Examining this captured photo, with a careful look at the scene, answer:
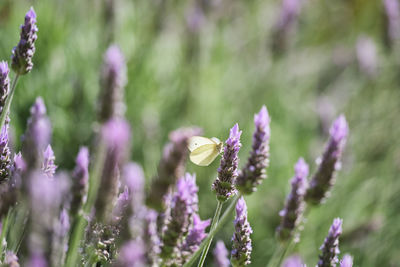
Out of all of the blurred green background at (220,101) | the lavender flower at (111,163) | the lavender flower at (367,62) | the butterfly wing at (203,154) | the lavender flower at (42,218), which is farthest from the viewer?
the lavender flower at (367,62)

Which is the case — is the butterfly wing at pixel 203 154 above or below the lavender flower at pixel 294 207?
above

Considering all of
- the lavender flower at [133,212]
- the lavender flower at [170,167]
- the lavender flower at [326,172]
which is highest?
the lavender flower at [326,172]

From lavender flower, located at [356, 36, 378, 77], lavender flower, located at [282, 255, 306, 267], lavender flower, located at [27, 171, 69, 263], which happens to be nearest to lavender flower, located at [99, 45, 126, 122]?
lavender flower, located at [282, 255, 306, 267]

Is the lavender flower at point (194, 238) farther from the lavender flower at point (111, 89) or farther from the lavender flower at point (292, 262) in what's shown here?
the lavender flower at point (111, 89)

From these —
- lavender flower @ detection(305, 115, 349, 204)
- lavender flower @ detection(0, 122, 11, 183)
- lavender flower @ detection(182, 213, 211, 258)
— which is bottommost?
lavender flower @ detection(182, 213, 211, 258)

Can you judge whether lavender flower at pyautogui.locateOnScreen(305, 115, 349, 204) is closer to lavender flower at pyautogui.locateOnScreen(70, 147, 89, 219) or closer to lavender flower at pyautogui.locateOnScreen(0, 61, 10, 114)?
lavender flower at pyautogui.locateOnScreen(70, 147, 89, 219)

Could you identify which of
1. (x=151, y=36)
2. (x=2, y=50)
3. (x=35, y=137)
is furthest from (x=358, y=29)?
(x=35, y=137)

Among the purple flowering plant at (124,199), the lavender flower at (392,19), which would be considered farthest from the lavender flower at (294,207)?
the lavender flower at (392,19)

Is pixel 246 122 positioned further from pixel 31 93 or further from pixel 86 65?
pixel 31 93
